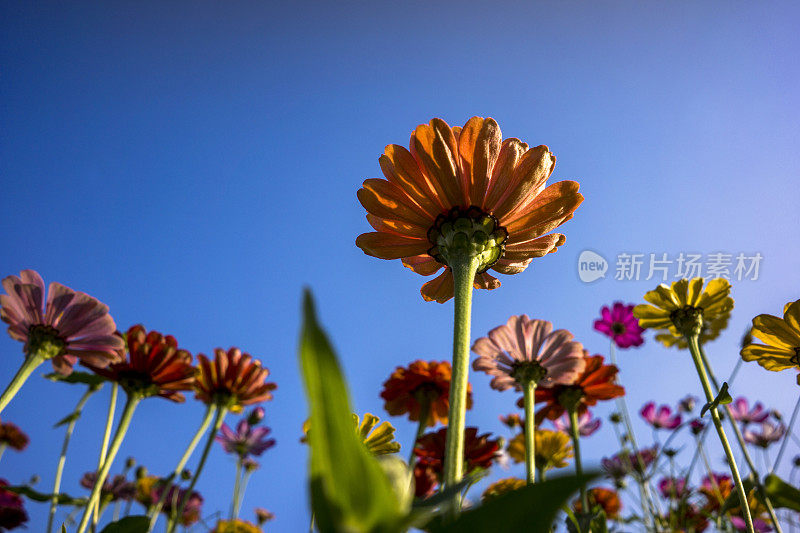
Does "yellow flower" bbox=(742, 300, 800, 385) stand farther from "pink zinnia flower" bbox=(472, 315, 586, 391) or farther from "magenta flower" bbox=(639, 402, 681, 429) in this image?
"magenta flower" bbox=(639, 402, 681, 429)

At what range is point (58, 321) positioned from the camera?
143 cm

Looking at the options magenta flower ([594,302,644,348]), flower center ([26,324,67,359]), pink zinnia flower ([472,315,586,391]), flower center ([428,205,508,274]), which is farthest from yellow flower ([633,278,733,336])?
flower center ([26,324,67,359])

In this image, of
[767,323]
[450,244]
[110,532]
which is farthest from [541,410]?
[110,532]

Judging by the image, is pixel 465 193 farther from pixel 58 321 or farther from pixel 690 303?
pixel 58 321

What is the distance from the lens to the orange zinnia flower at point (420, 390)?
177 centimetres

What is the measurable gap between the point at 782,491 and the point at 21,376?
1568 millimetres

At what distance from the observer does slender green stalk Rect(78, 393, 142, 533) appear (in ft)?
3.90

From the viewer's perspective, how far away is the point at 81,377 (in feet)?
5.42

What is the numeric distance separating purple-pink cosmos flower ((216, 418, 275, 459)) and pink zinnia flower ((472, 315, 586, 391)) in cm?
228

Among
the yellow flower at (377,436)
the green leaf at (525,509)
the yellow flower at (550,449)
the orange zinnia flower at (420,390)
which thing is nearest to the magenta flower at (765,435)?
the yellow flower at (550,449)

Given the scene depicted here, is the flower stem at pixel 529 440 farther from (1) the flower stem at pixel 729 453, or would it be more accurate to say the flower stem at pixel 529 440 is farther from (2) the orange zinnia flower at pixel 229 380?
(2) the orange zinnia flower at pixel 229 380

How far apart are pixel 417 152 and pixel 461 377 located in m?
0.42

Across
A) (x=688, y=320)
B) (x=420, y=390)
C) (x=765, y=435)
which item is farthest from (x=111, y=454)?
(x=765, y=435)

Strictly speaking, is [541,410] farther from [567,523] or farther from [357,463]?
[357,463]
